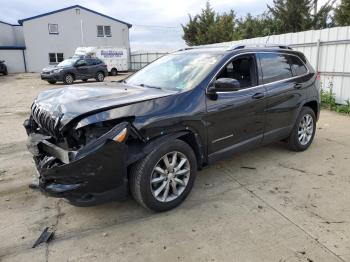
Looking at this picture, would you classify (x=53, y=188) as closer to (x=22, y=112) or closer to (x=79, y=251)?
(x=79, y=251)

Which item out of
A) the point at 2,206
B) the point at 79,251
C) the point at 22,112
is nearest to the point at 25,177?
the point at 2,206

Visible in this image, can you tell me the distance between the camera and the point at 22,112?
1003cm

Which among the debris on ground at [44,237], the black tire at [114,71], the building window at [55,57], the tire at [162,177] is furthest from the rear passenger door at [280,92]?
the building window at [55,57]

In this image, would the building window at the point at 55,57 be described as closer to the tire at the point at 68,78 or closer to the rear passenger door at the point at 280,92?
the tire at the point at 68,78

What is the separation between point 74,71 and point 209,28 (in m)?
15.9

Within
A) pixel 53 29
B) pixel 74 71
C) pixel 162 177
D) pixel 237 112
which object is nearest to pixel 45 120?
pixel 162 177

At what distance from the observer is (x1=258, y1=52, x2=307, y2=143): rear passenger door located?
4656 mm

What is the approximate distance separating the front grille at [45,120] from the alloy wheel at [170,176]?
3.59ft

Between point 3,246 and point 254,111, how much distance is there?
10.9 feet

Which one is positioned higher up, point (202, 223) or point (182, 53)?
point (182, 53)

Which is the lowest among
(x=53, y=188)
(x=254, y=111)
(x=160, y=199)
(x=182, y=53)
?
(x=160, y=199)

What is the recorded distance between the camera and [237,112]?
414 centimetres

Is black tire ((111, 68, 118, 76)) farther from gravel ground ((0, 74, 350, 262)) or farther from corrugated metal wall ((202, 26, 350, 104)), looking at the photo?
gravel ground ((0, 74, 350, 262))

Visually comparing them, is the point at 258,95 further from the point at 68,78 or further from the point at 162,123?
the point at 68,78
